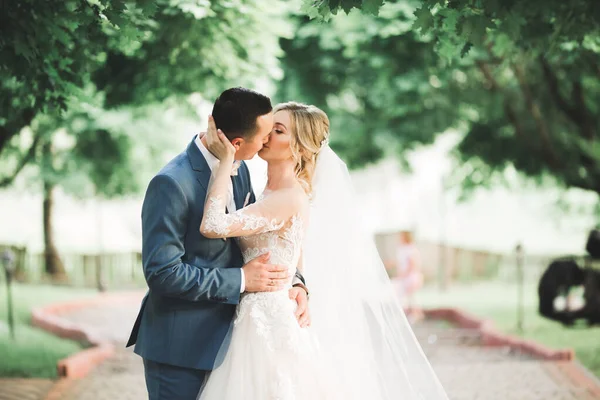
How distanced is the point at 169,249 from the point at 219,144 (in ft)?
1.81

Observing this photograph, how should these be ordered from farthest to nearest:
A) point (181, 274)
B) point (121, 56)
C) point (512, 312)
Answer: point (512, 312) < point (121, 56) < point (181, 274)

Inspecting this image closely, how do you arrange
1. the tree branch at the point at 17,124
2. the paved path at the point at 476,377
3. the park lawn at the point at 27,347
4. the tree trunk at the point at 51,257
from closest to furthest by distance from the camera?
the paved path at the point at 476,377
the tree branch at the point at 17,124
the park lawn at the point at 27,347
the tree trunk at the point at 51,257

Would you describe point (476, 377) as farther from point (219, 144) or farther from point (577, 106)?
point (577, 106)

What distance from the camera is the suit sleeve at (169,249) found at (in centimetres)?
341

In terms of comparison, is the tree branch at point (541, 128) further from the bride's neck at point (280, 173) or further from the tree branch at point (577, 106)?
the bride's neck at point (280, 173)

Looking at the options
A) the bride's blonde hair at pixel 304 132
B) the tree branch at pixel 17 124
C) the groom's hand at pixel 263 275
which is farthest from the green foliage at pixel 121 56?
the groom's hand at pixel 263 275

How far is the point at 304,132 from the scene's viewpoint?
405 cm

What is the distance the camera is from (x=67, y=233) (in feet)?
122

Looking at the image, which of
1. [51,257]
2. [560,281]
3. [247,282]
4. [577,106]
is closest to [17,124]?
[247,282]

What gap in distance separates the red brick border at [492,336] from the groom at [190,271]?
738cm

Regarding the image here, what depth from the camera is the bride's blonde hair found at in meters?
4.03

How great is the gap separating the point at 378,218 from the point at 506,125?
793 inches

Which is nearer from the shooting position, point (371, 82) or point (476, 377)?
point (476, 377)

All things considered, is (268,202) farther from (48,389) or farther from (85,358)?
(85,358)
